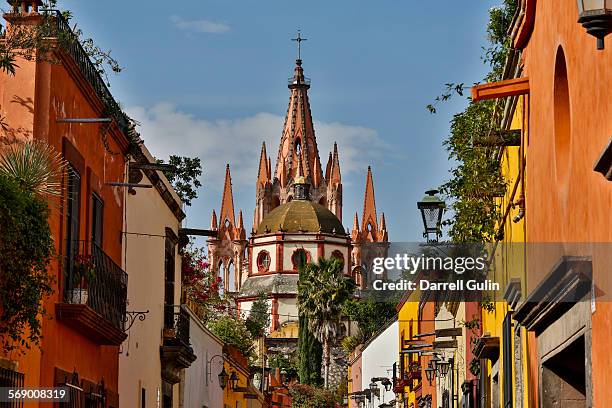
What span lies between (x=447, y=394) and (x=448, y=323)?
1560 mm

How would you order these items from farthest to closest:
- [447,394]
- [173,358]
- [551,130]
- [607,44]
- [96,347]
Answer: [447,394] → [173,358] → [96,347] → [551,130] → [607,44]

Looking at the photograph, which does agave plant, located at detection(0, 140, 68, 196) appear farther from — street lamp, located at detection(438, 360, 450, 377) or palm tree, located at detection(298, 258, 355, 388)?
palm tree, located at detection(298, 258, 355, 388)

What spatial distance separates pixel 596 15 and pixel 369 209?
12275 cm

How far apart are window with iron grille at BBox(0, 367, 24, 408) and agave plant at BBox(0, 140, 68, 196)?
1.57 m

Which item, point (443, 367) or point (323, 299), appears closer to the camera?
point (443, 367)

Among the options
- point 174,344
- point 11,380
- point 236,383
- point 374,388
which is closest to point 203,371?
point 174,344

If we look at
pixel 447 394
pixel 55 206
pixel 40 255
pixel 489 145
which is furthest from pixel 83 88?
pixel 447 394

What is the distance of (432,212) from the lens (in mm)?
15672

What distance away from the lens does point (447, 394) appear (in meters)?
26.9

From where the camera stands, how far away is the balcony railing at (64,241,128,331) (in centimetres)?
1366

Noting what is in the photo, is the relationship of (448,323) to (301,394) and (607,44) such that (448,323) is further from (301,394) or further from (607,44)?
(301,394)

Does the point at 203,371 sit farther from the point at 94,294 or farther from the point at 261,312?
the point at 261,312

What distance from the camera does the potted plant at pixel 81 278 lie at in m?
13.7

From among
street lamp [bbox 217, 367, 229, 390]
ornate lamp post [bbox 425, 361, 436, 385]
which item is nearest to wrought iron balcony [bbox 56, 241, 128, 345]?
street lamp [bbox 217, 367, 229, 390]
